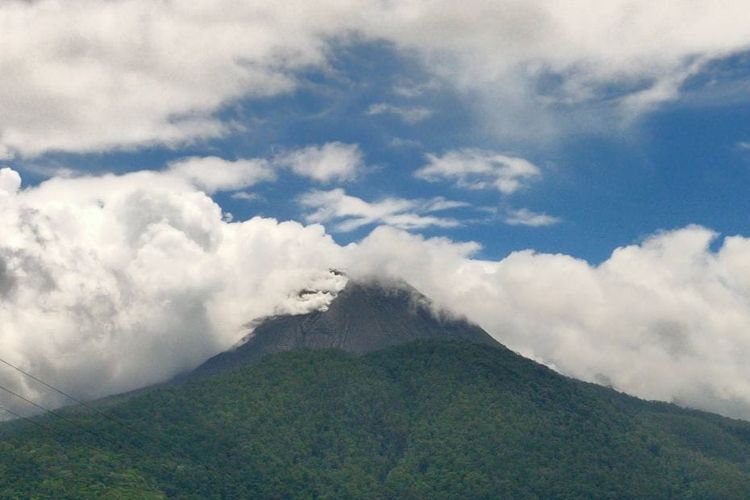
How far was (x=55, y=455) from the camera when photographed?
199750 millimetres

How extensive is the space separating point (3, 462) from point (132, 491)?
28.7m

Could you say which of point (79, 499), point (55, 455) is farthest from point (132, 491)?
point (55, 455)

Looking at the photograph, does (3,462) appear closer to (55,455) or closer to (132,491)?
(55,455)

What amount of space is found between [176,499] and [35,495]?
105ft

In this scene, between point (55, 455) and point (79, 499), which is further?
point (55, 455)

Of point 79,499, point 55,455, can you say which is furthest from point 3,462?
point 79,499

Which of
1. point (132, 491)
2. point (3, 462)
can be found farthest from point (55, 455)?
point (132, 491)

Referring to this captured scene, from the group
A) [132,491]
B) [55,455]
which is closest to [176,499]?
[132,491]

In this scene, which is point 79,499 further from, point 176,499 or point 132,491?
point 176,499

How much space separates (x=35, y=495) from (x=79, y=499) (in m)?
8.42

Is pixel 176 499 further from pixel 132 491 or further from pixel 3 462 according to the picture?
pixel 3 462

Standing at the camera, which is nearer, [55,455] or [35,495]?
[35,495]

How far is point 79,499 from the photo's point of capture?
177 meters

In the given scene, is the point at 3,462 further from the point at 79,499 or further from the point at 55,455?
the point at 79,499
